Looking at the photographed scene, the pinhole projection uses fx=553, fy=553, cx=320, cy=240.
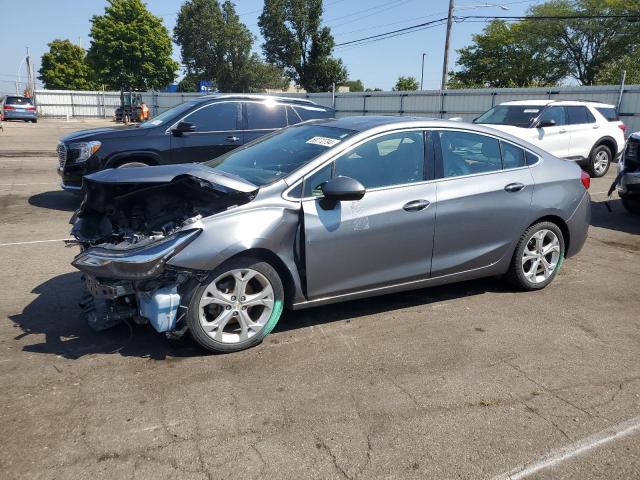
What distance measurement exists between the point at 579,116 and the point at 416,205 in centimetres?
1102

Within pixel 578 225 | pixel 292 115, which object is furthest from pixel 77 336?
pixel 292 115

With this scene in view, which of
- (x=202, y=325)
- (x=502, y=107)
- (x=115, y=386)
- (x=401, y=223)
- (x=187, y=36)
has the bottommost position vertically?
(x=115, y=386)

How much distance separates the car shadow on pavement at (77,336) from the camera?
3998mm

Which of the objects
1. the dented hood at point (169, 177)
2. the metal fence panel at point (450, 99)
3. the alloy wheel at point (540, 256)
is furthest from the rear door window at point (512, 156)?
the metal fence panel at point (450, 99)

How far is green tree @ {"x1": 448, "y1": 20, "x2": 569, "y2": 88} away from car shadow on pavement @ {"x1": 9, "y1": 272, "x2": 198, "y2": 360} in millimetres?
56508

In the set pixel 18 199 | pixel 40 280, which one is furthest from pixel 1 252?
pixel 18 199

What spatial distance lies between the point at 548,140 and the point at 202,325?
37.2ft

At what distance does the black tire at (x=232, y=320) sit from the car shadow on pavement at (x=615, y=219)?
6.57 m

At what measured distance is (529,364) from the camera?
4004mm

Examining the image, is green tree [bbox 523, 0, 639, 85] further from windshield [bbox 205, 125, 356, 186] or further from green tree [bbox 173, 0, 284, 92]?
windshield [bbox 205, 125, 356, 186]

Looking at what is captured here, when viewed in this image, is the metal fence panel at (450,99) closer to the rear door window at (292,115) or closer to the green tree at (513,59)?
the rear door window at (292,115)

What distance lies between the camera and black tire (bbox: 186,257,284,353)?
12.4 feet

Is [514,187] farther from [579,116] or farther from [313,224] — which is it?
[579,116]

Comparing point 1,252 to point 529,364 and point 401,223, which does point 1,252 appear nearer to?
point 401,223
